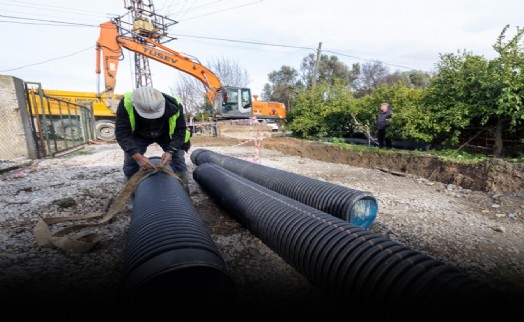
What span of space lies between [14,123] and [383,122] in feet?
33.8

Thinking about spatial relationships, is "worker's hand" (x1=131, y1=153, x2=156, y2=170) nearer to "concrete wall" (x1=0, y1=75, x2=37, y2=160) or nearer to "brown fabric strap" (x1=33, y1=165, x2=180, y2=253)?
"brown fabric strap" (x1=33, y1=165, x2=180, y2=253)

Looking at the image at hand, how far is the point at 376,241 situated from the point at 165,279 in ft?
4.30

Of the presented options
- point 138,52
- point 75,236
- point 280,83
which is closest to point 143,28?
point 138,52

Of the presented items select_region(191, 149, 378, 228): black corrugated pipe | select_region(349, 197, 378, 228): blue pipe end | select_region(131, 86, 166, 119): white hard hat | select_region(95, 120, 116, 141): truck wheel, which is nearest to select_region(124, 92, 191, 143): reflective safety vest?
select_region(131, 86, 166, 119): white hard hat

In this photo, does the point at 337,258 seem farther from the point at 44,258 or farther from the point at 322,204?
the point at 44,258

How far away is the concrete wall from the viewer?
7137mm

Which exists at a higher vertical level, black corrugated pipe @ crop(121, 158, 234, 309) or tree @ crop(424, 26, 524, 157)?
tree @ crop(424, 26, 524, 157)

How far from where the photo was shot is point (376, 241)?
5.87 ft

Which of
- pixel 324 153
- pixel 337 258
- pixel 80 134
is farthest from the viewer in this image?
pixel 80 134

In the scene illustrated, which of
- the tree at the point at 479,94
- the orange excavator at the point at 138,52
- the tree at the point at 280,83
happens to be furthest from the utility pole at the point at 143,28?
the tree at the point at 280,83

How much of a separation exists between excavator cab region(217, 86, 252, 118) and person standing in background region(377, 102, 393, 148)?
29.9 feet

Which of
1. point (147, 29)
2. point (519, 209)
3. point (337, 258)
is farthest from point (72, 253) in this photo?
A: point (147, 29)

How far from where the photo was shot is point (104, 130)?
46.7 ft

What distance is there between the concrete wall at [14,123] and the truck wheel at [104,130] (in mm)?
6726
